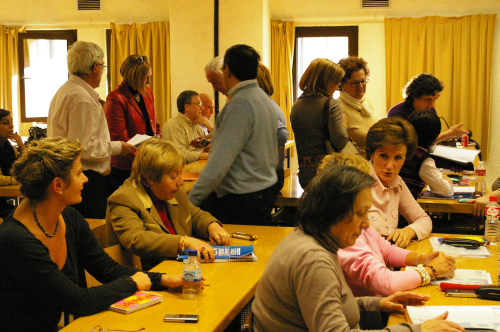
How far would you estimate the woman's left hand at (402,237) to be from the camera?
7.92ft

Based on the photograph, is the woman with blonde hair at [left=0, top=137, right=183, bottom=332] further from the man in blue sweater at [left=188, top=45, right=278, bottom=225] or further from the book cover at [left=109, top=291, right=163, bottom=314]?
the man in blue sweater at [left=188, top=45, right=278, bottom=225]

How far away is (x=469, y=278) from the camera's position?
193 centimetres

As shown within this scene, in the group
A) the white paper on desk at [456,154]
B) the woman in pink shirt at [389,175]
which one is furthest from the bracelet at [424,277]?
the white paper on desk at [456,154]

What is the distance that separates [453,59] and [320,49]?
1988 millimetres

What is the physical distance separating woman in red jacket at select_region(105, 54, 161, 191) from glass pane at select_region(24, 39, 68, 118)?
208 inches

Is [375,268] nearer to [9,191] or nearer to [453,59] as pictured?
[9,191]

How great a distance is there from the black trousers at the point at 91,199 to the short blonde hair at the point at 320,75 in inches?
60.5

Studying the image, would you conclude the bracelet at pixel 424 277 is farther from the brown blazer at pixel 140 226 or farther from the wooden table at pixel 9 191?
the wooden table at pixel 9 191

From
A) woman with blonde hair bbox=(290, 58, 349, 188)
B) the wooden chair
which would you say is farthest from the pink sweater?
woman with blonde hair bbox=(290, 58, 349, 188)

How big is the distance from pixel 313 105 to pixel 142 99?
1327 mm

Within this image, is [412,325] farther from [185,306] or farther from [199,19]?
[199,19]

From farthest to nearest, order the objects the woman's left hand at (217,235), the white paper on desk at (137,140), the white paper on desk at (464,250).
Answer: the white paper on desk at (137,140), the woman's left hand at (217,235), the white paper on desk at (464,250)

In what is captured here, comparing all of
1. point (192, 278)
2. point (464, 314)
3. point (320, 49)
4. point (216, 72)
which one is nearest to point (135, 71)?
point (216, 72)

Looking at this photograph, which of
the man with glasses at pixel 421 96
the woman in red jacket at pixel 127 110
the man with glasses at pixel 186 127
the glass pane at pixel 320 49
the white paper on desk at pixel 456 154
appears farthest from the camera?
the glass pane at pixel 320 49
